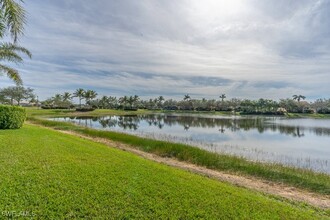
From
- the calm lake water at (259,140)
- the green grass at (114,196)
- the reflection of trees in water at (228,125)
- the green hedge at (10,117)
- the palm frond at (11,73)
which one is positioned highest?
the palm frond at (11,73)

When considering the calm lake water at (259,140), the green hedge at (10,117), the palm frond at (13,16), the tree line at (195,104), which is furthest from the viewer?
the tree line at (195,104)

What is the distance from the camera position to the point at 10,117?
16.2 m

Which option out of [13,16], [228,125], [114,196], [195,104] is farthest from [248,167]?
[195,104]

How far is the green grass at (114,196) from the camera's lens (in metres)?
4.46

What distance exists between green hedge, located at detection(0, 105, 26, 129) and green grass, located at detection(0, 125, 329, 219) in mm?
10680

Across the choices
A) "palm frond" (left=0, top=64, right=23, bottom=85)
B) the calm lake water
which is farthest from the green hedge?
the calm lake water

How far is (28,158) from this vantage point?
25.0 ft

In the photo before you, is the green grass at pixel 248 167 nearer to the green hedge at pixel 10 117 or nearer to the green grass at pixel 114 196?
the green grass at pixel 114 196

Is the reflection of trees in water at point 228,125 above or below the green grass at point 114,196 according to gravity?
below

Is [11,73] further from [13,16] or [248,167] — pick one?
[248,167]

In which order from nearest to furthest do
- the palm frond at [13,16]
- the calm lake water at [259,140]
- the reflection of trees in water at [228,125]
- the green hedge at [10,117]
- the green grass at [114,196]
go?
the green grass at [114,196] < the palm frond at [13,16] < the green hedge at [10,117] < the calm lake water at [259,140] < the reflection of trees in water at [228,125]

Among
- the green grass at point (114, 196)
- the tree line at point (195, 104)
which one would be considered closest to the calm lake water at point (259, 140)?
the green grass at point (114, 196)

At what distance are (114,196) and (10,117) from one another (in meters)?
15.3

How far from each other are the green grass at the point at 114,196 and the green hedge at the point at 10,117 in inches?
420
